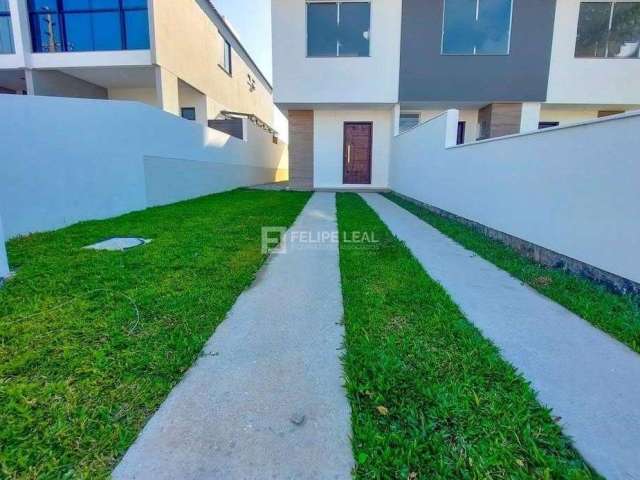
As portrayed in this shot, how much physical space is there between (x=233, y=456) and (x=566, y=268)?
12.5ft

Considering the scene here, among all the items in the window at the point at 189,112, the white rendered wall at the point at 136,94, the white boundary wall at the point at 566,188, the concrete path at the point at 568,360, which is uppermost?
the white rendered wall at the point at 136,94

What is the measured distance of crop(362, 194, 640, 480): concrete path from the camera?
56.1 inches

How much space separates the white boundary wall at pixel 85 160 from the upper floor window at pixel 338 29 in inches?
202

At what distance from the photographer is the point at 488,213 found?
5258 millimetres

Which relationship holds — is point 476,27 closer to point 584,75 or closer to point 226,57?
point 584,75

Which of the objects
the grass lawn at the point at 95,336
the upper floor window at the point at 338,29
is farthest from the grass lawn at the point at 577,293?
the upper floor window at the point at 338,29

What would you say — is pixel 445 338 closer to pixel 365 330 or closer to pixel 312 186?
pixel 365 330

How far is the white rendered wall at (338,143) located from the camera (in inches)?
500

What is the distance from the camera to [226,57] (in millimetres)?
16922

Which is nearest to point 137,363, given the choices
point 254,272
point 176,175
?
point 254,272

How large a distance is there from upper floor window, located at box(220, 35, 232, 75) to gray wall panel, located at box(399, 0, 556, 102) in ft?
31.0

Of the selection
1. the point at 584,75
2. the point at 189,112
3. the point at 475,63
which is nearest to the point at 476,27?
the point at 475,63

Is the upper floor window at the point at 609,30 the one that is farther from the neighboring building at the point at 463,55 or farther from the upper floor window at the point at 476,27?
the upper floor window at the point at 476,27

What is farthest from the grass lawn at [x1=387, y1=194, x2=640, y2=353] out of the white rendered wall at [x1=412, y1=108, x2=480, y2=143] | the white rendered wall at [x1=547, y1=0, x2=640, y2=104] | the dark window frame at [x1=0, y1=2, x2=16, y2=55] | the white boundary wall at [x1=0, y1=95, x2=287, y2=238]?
the dark window frame at [x1=0, y1=2, x2=16, y2=55]
